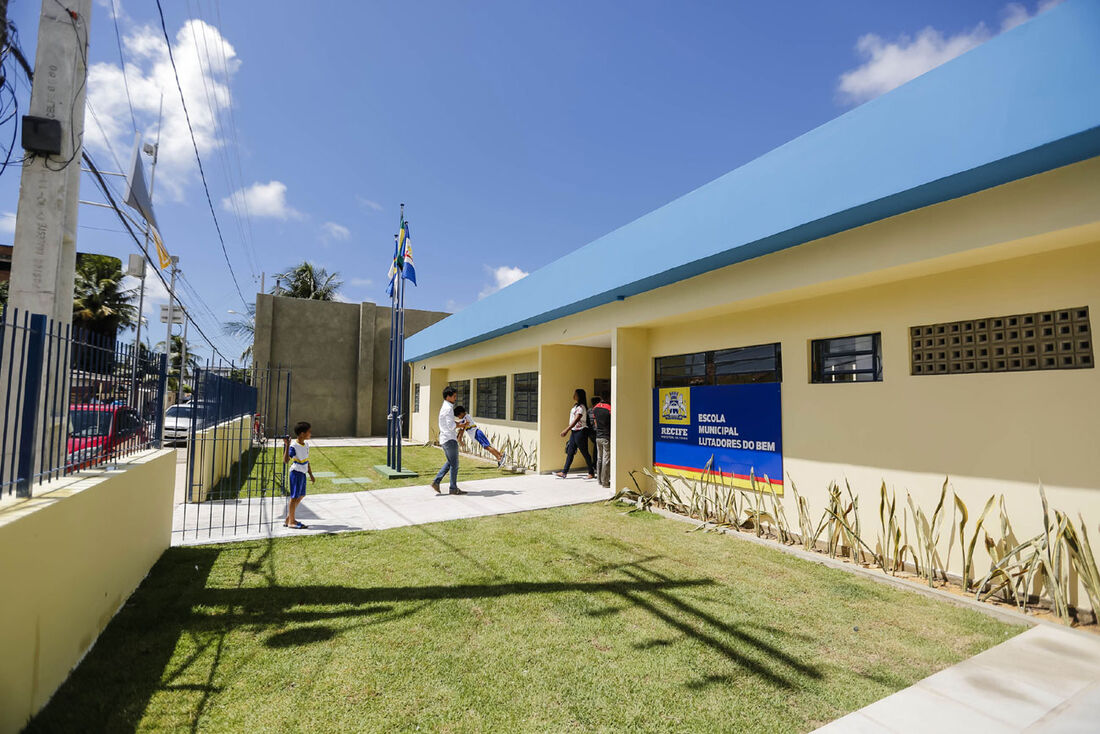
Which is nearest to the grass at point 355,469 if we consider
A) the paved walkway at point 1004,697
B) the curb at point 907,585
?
the curb at point 907,585

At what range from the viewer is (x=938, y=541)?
4.79 metres

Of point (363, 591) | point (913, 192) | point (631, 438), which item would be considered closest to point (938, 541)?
point (913, 192)

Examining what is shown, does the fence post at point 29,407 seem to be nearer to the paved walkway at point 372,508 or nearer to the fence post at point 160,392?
the fence post at point 160,392

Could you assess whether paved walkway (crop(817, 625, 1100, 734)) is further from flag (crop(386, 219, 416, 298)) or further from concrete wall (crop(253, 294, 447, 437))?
concrete wall (crop(253, 294, 447, 437))

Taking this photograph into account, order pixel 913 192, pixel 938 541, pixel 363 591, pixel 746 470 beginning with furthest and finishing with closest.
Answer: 1. pixel 746 470
2. pixel 938 541
3. pixel 363 591
4. pixel 913 192

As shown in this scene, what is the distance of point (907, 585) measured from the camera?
4.59 m

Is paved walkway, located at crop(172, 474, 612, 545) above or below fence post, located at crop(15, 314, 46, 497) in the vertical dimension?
below

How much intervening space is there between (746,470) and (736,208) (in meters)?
3.27

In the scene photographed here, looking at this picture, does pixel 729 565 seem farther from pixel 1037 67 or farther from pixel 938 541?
pixel 1037 67

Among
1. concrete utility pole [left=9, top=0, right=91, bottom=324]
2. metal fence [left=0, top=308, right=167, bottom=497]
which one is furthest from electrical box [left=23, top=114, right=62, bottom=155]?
metal fence [left=0, top=308, right=167, bottom=497]

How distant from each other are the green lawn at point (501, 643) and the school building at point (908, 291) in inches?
55.2

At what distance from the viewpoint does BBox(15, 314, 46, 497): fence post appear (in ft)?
8.94

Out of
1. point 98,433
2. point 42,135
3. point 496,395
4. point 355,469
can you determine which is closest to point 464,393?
point 496,395

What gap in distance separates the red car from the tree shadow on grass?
Result: 1.15m
